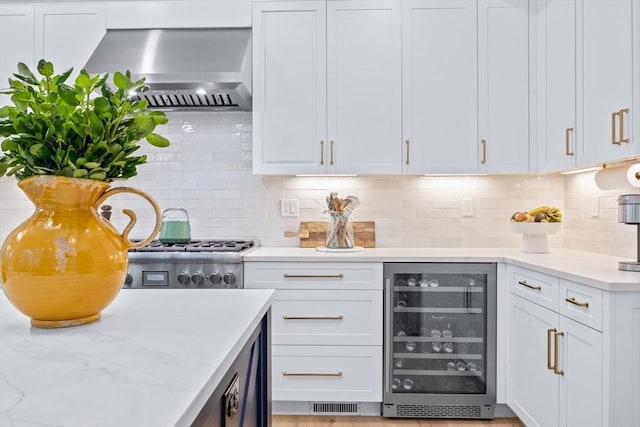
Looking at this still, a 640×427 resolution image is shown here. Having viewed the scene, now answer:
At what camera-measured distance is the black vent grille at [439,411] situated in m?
2.57

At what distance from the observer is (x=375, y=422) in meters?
2.56

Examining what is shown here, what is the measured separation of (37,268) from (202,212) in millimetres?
2386

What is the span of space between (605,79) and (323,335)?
6.21ft

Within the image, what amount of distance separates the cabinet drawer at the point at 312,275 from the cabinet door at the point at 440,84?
761 millimetres

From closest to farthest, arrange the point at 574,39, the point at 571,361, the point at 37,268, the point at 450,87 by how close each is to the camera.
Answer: the point at 37,268 < the point at 571,361 < the point at 574,39 < the point at 450,87

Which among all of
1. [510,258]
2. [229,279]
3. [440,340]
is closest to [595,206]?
[510,258]

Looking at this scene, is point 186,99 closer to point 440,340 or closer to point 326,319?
point 326,319

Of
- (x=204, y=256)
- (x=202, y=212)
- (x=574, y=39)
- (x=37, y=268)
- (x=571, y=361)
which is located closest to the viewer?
(x=37, y=268)

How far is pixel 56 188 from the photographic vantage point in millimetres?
875

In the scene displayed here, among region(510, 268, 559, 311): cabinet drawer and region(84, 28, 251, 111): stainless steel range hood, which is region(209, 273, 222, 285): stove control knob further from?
region(510, 268, 559, 311): cabinet drawer

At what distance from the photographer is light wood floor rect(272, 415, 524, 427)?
2520 mm

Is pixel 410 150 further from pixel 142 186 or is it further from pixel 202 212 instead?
pixel 142 186

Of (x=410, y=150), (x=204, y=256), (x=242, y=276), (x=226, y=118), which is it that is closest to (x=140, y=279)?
(x=204, y=256)

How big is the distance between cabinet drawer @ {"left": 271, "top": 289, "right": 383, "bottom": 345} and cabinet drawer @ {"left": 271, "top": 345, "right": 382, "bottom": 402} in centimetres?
5
